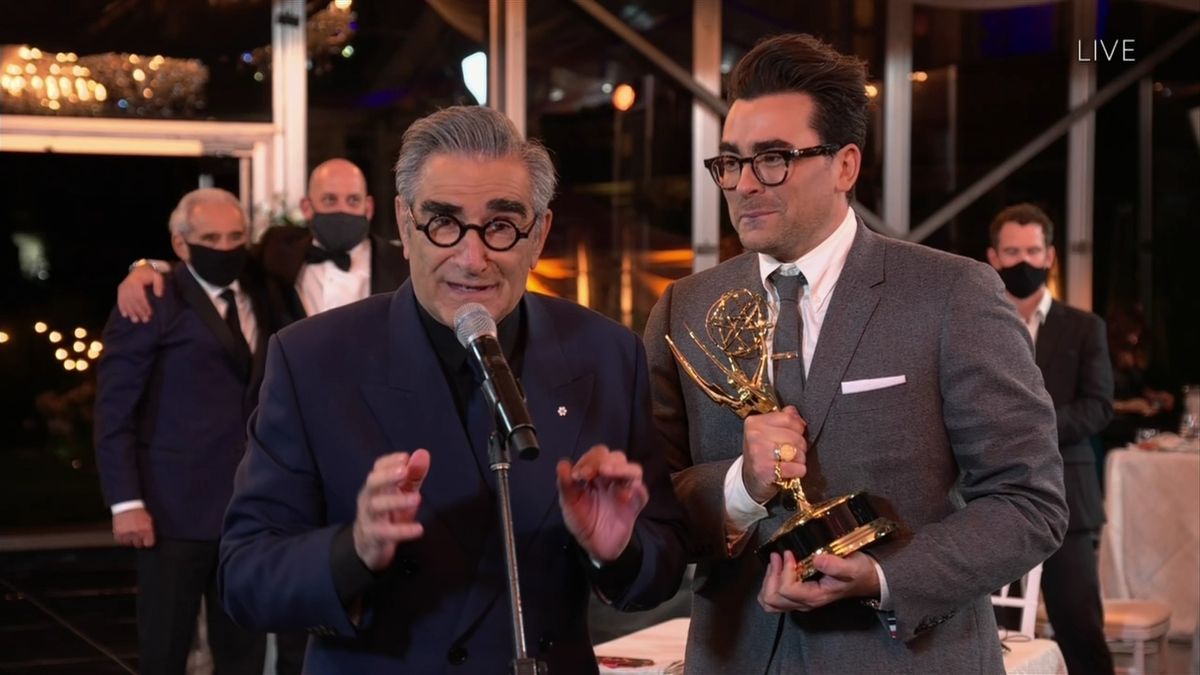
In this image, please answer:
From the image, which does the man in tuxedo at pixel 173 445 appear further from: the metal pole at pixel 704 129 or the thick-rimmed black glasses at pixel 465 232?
Result: the metal pole at pixel 704 129

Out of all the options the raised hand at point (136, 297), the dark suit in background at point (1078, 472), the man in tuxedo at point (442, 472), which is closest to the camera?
the man in tuxedo at point (442, 472)

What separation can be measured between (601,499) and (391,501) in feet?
1.00

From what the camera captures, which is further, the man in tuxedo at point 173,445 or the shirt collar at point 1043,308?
the shirt collar at point 1043,308

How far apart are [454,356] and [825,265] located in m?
0.62

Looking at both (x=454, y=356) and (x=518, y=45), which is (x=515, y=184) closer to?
(x=454, y=356)

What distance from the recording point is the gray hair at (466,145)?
1.96 metres

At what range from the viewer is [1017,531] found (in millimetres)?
2150

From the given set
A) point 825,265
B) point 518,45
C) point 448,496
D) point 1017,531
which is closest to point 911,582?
point 1017,531

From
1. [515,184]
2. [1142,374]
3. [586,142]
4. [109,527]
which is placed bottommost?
[109,527]

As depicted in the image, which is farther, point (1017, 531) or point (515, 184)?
point (1017, 531)

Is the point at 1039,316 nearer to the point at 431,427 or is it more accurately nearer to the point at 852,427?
the point at 852,427

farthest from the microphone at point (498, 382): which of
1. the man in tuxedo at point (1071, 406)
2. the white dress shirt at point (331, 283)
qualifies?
the white dress shirt at point (331, 283)

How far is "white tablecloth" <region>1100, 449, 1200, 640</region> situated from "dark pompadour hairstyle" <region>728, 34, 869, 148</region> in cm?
436

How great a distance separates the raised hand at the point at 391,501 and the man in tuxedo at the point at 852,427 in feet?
1.83
